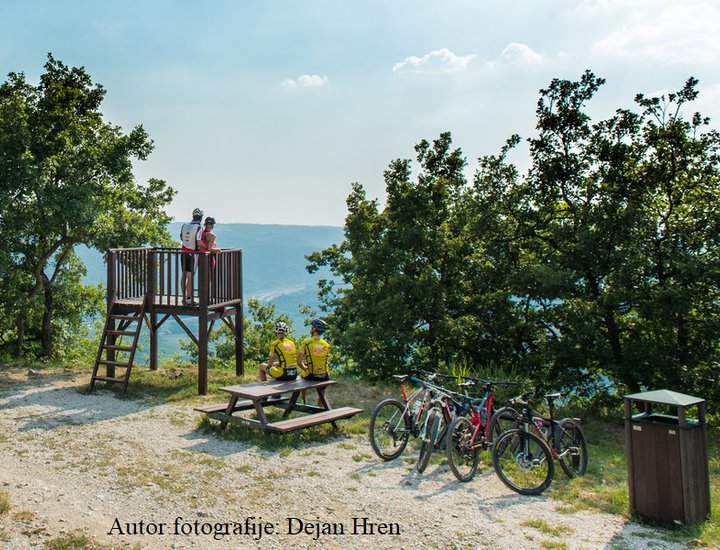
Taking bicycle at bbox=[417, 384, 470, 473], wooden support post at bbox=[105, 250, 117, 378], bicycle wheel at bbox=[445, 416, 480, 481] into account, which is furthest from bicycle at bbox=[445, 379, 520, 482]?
wooden support post at bbox=[105, 250, 117, 378]

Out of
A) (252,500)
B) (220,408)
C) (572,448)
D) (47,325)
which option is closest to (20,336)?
(47,325)

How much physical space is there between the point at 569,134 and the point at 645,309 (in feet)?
16.3

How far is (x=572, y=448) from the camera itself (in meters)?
7.74

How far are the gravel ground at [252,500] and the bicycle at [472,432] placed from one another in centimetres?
21

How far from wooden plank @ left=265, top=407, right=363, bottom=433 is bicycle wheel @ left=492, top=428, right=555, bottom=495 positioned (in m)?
2.87

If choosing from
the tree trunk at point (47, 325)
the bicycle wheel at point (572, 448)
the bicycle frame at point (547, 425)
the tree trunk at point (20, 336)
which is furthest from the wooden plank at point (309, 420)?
the tree trunk at point (47, 325)

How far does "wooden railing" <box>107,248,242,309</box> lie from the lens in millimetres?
12984

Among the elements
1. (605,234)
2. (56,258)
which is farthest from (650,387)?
(56,258)

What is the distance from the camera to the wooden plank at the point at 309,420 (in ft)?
28.5

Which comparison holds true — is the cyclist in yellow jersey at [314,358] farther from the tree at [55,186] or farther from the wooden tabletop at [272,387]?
the tree at [55,186]

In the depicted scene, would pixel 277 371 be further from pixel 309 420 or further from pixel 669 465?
pixel 669 465

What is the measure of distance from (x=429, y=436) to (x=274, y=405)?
3660 millimetres

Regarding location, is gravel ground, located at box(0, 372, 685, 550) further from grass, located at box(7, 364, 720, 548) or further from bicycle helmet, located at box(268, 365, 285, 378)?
bicycle helmet, located at box(268, 365, 285, 378)

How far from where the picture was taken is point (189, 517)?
243 inches
